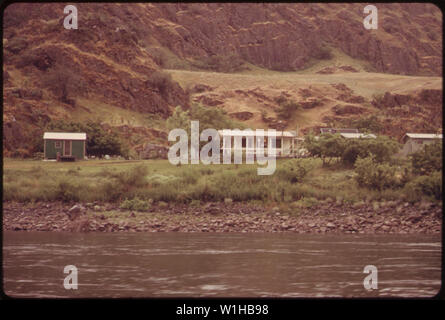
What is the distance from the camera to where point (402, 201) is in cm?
2266

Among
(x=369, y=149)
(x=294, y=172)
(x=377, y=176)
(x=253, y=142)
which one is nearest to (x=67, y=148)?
(x=253, y=142)

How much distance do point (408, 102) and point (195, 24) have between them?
49903mm

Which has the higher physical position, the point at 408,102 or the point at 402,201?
the point at 408,102

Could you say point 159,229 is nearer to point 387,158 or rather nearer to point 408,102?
point 387,158

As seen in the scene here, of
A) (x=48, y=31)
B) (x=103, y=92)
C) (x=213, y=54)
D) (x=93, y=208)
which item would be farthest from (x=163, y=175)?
(x=213, y=54)

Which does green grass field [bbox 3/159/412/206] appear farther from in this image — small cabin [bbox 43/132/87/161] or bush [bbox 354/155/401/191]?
small cabin [bbox 43/132/87/161]

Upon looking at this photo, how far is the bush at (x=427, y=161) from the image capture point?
24.7 metres

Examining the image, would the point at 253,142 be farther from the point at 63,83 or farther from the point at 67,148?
the point at 63,83

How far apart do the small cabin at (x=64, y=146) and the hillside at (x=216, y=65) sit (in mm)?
2479

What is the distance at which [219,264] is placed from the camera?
12539mm

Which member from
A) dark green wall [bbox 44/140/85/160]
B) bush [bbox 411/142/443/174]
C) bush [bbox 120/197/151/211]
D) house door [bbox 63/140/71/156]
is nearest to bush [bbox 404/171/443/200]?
bush [bbox 411/142/443/174]

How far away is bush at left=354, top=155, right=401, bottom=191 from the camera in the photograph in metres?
24.3

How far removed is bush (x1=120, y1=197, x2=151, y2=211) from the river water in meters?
3.75

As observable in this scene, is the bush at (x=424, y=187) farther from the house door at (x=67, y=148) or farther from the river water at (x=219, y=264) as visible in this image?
the house door at (x=67, y=148)
